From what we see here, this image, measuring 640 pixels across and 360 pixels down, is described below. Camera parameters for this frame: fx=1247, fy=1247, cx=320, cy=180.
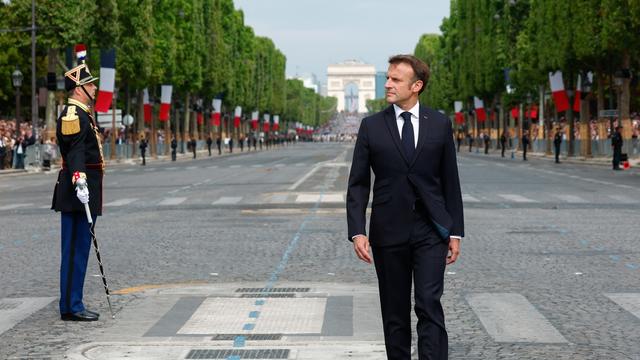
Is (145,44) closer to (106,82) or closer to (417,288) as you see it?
(106,82)

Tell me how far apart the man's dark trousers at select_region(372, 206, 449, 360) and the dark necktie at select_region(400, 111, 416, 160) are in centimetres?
31

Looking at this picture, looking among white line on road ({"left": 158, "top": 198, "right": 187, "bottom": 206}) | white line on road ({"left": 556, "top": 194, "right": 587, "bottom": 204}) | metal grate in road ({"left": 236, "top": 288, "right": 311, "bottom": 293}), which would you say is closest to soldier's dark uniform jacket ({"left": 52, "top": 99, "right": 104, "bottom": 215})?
metal grate in road ({"left": 236, "top": 288, "right": 311, "bottom": 293})

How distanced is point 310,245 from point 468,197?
12572 mm

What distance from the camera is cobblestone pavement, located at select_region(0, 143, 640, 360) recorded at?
Answer: 28.6 feet

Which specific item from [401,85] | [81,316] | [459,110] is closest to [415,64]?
[401,85]

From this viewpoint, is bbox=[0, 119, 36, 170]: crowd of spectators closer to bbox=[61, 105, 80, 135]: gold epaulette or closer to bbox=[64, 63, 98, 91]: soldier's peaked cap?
bbox=[64, 63, 98, 91]: soldier's peaked cap

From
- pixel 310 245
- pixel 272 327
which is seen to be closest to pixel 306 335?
pixel 272 327

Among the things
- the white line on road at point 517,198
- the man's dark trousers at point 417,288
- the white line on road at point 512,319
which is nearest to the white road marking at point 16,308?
the white line on road at point 512,319

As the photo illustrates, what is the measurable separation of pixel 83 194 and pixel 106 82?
Answer: 4672cm

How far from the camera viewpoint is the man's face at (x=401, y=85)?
639cm

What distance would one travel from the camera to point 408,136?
21.0 feet

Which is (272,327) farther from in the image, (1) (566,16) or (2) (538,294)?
(1) (566,16)

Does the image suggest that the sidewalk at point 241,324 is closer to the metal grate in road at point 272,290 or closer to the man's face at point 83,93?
the metal grate in road at point 272,290

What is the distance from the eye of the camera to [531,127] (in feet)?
356
